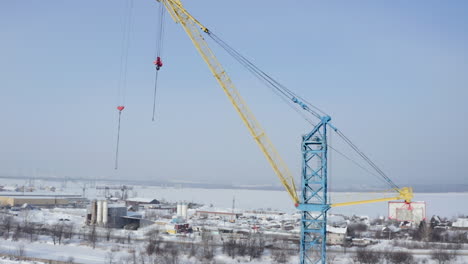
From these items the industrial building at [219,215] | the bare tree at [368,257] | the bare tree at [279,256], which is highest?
the industrial building at [219,215]

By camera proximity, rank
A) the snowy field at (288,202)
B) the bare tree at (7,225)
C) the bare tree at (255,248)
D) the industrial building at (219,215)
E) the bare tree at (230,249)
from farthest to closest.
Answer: the snowy field at (288,202) → the industrial building at (219,215) → the bare tree at (7,225) → the bare tree at (255,248) → the bare tree at (230,249)

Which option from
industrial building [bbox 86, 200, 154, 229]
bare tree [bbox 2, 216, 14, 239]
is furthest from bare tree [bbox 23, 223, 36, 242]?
industrial building [bbox 86, 200, 154, 229]

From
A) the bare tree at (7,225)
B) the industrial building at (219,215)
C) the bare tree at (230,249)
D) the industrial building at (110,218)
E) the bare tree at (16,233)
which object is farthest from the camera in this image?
the industrial building at (219,215)

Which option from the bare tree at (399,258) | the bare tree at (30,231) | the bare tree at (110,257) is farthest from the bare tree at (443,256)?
the bare tree at (30,231)

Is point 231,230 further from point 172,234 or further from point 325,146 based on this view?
point 325,146

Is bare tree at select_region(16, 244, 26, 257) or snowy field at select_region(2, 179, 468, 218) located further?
snowy field at select_region(2, 179, 468, 218)

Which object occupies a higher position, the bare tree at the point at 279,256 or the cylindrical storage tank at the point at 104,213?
the cylindrical storage tank at the point at 104,213

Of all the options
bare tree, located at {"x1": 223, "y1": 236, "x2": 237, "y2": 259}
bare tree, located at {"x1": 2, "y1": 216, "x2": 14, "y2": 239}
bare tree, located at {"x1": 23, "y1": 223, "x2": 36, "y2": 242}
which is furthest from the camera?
bare tree, located at {"x1": 2, "y1": 216, "x2": 14, "y2": 239}

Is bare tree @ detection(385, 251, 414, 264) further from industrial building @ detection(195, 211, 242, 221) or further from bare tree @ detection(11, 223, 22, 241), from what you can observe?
industrial building @ detection(195, 211, 242, 221)

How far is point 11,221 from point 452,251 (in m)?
30.7

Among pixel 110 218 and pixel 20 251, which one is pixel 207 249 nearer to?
pixel 20 251

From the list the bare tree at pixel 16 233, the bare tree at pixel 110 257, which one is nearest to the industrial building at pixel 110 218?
the bare tree at pixel 16 233

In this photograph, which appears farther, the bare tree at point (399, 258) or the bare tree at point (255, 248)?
the bare tree at point (255, 248)

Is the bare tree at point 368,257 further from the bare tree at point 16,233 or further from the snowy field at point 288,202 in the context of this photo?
the bare tree at point 16,233
